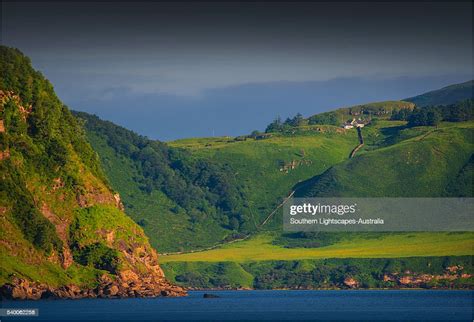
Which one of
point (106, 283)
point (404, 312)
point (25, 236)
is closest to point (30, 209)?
point (25, 236)

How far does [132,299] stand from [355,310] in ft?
116

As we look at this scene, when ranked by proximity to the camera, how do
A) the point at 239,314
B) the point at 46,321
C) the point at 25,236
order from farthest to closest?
the point at 25,236 < the point at 239,314 < the point at 46,321

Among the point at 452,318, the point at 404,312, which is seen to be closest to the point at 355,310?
the point at 404,312

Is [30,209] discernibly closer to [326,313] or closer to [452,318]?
[326,313]

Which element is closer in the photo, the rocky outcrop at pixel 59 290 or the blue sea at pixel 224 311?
the blue sea at pixel 224 311

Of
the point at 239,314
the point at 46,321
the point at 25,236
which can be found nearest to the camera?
the point at 46,321

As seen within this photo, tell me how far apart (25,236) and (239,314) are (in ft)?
114

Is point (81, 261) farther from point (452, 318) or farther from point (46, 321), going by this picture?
point (452, 318)

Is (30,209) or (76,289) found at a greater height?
(30,209)

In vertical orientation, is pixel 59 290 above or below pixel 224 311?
above

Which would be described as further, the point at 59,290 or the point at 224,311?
the point at 59,290

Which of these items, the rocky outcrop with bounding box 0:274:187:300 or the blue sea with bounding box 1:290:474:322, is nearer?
the blue sea with bounding box 1:290:474:322

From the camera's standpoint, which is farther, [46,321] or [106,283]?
[106,283]

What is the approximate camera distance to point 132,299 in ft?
650
